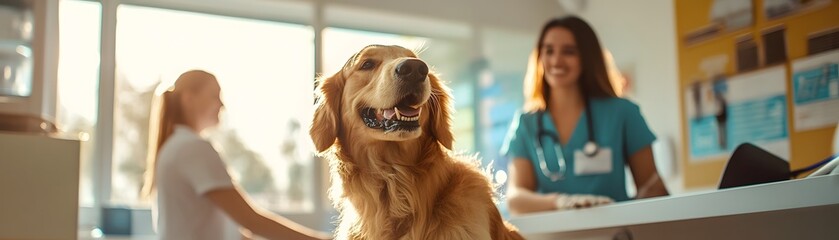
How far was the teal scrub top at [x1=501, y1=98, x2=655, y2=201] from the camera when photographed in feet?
9.07

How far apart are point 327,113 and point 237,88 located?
9.87ft

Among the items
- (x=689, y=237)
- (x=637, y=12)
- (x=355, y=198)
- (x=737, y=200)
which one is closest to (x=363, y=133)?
(x=355, y=198)

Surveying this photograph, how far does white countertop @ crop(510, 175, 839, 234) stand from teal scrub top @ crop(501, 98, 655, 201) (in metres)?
→ 0.32

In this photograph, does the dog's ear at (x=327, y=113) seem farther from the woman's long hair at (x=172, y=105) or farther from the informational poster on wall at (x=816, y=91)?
the informational poster on wall at (x=816, y=91)

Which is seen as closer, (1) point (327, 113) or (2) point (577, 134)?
(1) point (327, 113)

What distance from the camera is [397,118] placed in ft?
4.98

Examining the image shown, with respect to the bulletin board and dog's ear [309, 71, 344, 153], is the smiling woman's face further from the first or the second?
the bulletin board

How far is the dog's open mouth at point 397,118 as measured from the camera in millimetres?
1503

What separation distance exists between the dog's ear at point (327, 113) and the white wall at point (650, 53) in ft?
10.7

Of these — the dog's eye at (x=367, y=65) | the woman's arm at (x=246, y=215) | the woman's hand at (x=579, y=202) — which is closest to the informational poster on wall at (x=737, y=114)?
the woman's hand at (x=579, y=202)

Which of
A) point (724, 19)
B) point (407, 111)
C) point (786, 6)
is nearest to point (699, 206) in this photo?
point (407, 111)

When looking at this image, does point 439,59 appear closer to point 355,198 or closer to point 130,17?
point 130,17

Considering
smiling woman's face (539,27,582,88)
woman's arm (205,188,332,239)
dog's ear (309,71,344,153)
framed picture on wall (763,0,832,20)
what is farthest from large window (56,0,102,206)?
framed picture on wall (763,0,832,20)

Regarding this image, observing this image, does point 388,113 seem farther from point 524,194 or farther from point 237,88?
point 237,88
